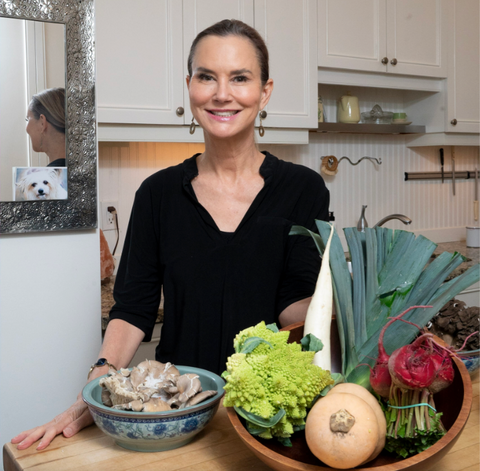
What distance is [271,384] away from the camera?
655mm

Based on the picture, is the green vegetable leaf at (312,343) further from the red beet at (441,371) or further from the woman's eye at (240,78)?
the woman's eye at (240,78)

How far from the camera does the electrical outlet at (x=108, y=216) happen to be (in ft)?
8.53

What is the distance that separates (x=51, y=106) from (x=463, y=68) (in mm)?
2494

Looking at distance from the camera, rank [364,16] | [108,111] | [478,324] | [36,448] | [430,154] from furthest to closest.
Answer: [430,154]
[364,16]
[108,111]
[478,324]
[36,448]

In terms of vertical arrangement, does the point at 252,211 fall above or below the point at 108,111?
below

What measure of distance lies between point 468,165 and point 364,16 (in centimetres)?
157

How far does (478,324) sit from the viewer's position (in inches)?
37.7

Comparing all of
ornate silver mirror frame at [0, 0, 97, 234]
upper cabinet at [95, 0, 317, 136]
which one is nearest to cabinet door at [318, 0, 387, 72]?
upper cabinet at [95, 0, 317, 136]

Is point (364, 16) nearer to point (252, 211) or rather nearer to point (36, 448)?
point (252, 211)

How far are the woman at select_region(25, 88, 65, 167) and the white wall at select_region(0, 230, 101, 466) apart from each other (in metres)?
0.25

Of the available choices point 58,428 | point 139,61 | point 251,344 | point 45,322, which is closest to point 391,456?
point 251,344

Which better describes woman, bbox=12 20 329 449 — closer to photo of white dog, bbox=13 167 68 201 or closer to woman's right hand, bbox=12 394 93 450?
woman's right hand, bbox=12 394 93 450

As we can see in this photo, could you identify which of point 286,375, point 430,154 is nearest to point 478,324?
point 286,375

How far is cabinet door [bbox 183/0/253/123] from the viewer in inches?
90.5
